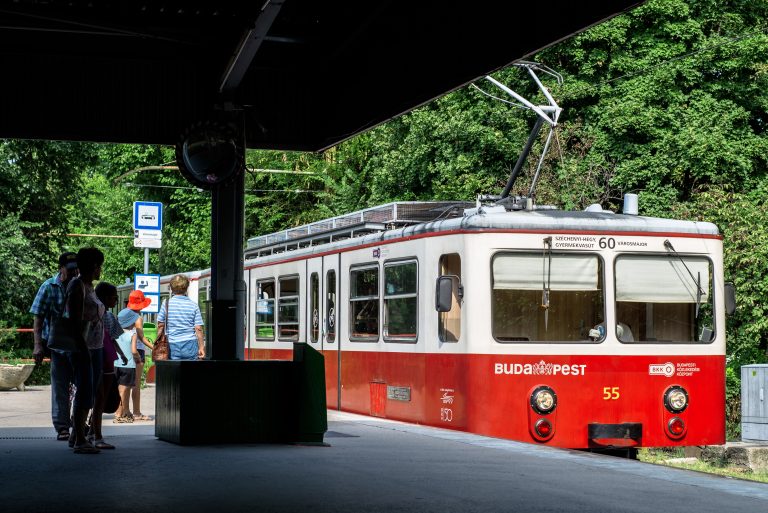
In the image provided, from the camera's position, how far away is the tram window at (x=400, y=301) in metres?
16.5

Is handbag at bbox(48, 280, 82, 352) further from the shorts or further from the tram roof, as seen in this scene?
the tram roof

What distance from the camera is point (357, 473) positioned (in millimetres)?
9984

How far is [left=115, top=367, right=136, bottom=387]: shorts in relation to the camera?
1603cm

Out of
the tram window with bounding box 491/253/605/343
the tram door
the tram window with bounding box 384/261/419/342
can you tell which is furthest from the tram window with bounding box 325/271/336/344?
the tram window with bounding box 491/253/605/343

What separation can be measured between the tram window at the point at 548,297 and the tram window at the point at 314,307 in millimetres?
5860

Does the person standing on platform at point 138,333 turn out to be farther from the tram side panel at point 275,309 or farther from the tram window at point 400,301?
the tram side panel at point 275,309

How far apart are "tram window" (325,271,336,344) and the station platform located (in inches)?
247

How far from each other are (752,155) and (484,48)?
22.5m

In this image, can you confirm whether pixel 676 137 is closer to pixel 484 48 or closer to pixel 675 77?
pixel 675 77

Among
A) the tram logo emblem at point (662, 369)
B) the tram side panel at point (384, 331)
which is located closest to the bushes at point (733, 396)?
the tram side panel at point (384, 331)

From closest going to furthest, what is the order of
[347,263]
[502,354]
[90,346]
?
1. [90,346]
2. [502,354]
3. [347,263]

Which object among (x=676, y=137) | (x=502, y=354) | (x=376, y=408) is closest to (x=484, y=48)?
(x=502, y=354)

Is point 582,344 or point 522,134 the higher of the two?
point 522,134

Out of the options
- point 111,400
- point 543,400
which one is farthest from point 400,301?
point 111,400
